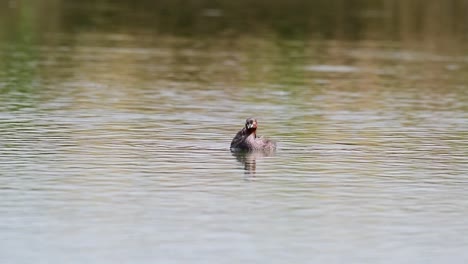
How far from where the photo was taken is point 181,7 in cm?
6756

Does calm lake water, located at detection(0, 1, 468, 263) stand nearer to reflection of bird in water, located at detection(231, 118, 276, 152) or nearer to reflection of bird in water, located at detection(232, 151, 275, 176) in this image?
reflection of bird in water, located at detection(232, 151, 275, 176)

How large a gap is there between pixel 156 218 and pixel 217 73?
23147 mm

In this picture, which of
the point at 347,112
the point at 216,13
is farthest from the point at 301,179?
the point at 216,13

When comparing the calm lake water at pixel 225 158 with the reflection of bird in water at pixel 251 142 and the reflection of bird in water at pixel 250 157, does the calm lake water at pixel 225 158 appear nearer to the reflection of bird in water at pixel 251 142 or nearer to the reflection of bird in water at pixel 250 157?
the reflection of bird in water at pixel 250 157

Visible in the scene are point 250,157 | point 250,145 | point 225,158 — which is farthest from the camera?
point 250,145

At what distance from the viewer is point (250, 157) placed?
27.0 m

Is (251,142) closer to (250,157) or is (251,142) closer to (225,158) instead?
(250,157)

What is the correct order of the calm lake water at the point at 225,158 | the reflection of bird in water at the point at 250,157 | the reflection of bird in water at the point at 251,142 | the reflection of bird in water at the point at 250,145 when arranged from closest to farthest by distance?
the calm lake water at the point at 225,158 < the reflection of bird in water at the point at 250,157 < the reflection of bird in water at the point at 250,145 < the reflection of bird in water at the point at 251,142

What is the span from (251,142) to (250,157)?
536 mm

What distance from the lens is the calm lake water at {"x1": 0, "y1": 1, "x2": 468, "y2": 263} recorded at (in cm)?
1931

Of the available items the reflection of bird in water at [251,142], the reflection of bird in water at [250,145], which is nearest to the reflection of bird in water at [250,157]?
the reflection of bird in water at [250,145]

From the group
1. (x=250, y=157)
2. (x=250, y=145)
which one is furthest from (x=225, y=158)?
(x=250, y=145)

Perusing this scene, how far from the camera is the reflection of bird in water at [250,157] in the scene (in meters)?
26.0

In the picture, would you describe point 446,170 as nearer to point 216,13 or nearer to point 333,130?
point 333,130
